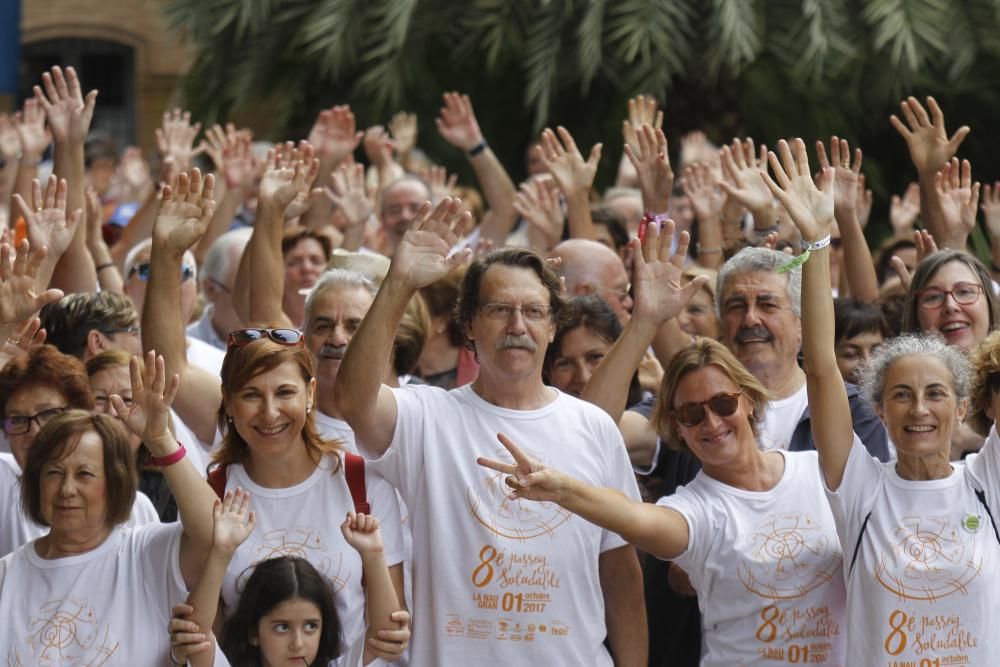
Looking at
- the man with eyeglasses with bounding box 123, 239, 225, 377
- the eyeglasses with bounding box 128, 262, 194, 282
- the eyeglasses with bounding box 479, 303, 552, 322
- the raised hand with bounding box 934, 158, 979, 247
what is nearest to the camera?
the eyeglasses with bounding box 479, 303, 552, 322

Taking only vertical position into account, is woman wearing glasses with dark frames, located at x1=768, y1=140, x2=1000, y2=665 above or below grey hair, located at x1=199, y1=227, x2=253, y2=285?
below

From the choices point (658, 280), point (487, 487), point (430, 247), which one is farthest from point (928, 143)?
point (487, 487)

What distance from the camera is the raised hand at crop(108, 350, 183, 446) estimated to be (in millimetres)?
4102

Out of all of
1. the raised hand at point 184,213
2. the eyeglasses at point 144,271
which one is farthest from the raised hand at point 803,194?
the eyeglasses at point 144,271

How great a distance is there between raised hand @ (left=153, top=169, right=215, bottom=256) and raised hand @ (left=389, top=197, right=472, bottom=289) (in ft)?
2.59

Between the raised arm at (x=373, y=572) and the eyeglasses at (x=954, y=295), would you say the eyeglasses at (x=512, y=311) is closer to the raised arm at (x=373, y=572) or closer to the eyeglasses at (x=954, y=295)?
the raised arm at (x=373, y=572)

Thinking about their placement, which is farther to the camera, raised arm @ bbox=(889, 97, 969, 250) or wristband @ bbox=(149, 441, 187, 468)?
raised arm @ bbox=(889, 97, 969, 250)

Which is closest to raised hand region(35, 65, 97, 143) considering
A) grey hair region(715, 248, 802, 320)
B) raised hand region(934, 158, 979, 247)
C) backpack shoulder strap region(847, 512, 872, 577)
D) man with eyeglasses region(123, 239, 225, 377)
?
man with eyeglasses region(123, 239, 225, 377)

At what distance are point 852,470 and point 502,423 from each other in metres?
0.89

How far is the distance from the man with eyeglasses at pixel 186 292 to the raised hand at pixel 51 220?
26 cm

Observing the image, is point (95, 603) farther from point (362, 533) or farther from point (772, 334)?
point (772, 334)

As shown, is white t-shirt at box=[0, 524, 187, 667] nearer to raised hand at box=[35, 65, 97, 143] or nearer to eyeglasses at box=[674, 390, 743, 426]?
eyeglasses at box=[674, 390, 743, 426]

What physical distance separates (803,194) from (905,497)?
2.81 feet

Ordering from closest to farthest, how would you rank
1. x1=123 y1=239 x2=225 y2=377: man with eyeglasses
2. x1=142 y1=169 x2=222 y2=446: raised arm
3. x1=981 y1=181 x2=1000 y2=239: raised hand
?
1. x1=142 y1=169 x2=222 y2=446: raised arm
2. x1=123 y1=239 x2=225 y2=377: man with eyeglasses
3. x1=981 y1=181 x2=1000 y2=239: raised hand
